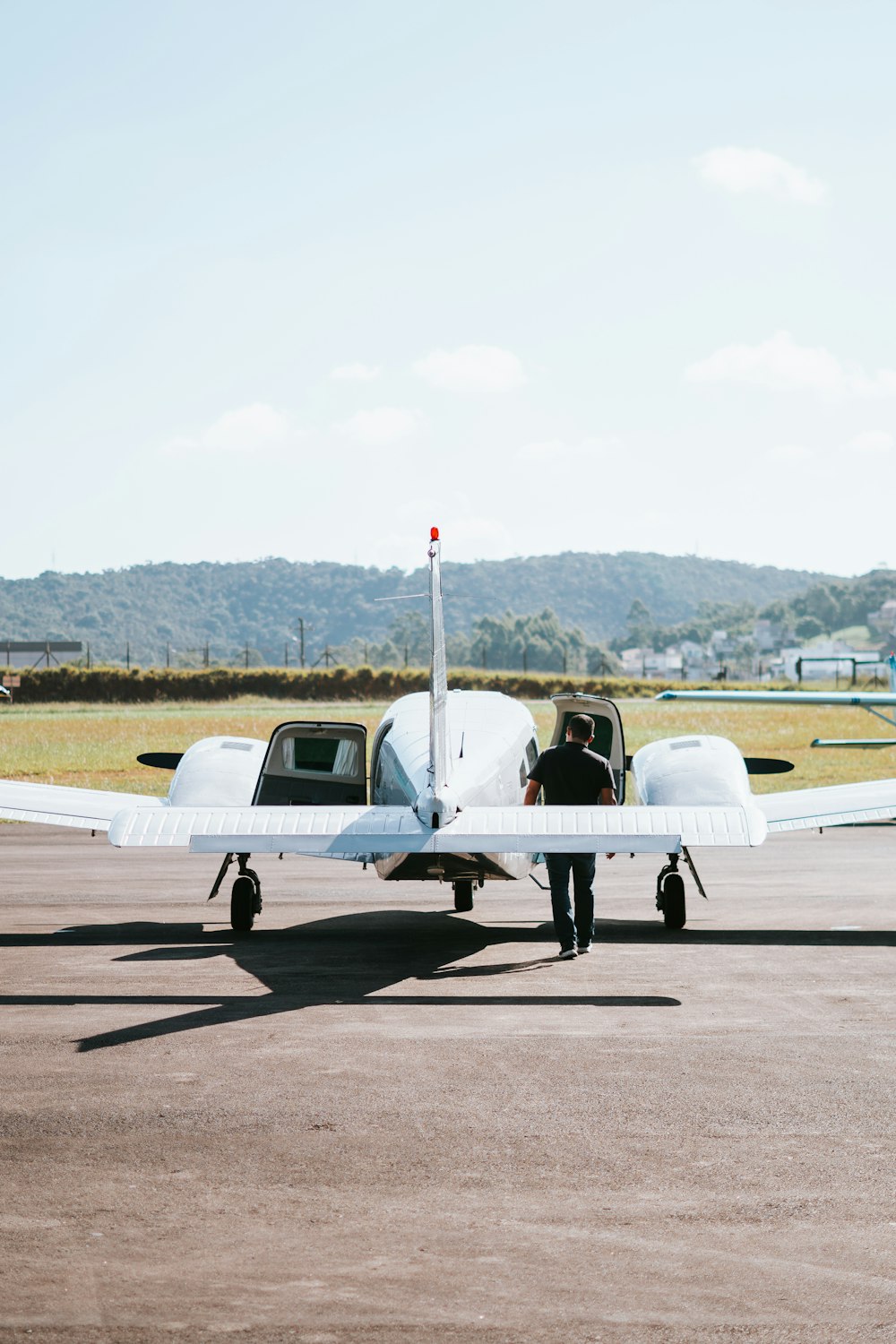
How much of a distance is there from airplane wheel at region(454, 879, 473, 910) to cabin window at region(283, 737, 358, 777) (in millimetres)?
1664

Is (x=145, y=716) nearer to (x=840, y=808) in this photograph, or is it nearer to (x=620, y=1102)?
(x=840, y=808)

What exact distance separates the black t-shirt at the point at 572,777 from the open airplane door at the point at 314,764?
3.04m

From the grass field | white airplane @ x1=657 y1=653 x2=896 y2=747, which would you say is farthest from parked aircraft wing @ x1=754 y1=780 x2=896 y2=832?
the grass field

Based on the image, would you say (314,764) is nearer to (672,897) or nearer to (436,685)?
(672,897)

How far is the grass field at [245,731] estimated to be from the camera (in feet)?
127

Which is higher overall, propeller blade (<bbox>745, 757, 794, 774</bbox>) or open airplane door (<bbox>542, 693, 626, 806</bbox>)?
open airplane door (<bbox>542, 693, 626, 806</bbox>)

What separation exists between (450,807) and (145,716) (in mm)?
52750

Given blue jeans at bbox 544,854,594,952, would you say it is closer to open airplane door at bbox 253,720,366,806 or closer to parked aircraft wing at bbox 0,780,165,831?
open airplane door at bbox 253,720,366,806

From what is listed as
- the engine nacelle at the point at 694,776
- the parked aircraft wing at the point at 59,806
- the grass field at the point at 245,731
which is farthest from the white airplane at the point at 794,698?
the grass field at the point at 245,731

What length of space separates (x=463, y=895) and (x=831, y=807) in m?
3.95

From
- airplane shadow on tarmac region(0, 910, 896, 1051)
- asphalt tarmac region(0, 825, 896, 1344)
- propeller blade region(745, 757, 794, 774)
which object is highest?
propeller blade region(745, 757, 794, 774)

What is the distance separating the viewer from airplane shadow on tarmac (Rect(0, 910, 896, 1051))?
1065 cm

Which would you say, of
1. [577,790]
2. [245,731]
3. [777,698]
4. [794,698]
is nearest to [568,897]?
[577,790]

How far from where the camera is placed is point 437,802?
11.1 metres
